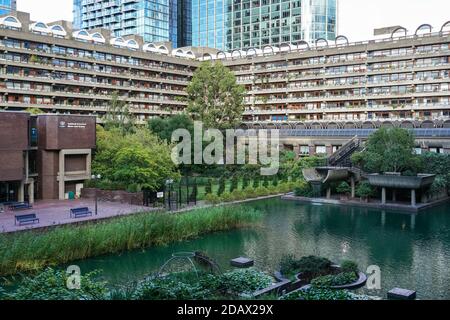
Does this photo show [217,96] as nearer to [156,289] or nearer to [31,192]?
[31,192]

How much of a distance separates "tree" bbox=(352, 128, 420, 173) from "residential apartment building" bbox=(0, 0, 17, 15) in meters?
107

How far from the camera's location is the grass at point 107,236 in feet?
79.6

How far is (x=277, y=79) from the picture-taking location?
9138 centimetres

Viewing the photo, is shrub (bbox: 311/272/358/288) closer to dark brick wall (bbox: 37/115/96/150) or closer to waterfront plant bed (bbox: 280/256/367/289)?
waterfront plant bed (bbox: 280/256/367/289)

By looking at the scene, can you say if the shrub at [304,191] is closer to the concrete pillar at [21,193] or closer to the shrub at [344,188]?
the shrub at [344,188]

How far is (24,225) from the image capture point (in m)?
31.8

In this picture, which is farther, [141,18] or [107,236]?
[141,18]

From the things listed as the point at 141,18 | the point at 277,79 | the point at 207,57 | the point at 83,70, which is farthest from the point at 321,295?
the point at 141,18

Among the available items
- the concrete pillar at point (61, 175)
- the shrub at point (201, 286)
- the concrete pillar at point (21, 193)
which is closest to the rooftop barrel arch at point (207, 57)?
the concrete pillar at point (61, 175)

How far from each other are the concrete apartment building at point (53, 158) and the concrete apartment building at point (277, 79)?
26.8m

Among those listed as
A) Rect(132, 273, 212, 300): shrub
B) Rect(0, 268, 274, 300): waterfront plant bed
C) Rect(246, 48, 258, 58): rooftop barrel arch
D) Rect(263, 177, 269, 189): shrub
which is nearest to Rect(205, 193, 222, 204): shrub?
Rect(263, 177, 269, 189): shrub

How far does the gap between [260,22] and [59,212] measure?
11475 centimetres

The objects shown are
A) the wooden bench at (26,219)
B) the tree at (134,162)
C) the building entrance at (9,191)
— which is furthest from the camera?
the tree at (134,162)
